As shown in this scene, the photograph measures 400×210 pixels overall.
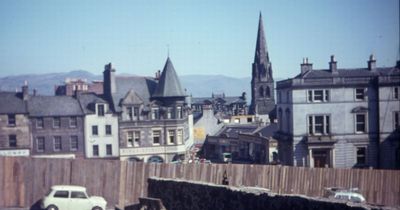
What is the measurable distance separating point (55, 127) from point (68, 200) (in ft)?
66.2

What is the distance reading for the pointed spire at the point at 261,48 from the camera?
78.2 metres

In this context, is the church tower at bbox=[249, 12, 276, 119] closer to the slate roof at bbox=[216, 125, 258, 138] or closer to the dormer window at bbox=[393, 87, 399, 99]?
the slate roof at bbox=[216, 125, 258, 138]

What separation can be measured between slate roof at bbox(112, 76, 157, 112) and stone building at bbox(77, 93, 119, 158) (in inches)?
61.6

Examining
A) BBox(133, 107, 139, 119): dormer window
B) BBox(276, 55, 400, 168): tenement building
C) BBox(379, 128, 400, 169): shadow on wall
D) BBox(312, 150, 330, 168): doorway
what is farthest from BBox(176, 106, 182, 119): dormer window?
BBox(379, 128, 400, 169): shadow on wall

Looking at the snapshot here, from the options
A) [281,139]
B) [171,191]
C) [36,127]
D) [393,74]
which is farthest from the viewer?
[36,127]

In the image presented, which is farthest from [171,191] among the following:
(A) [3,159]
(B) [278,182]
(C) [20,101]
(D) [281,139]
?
(C) [20,101]

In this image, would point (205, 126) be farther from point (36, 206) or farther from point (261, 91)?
point (36, 206)

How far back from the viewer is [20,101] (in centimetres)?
3669

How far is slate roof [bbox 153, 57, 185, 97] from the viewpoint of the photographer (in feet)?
133

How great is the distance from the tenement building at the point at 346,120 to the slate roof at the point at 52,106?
19350 mm

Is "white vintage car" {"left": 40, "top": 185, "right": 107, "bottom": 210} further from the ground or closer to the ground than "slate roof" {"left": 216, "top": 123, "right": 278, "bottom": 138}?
closer to the ground

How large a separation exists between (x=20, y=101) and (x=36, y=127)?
2.80 meters

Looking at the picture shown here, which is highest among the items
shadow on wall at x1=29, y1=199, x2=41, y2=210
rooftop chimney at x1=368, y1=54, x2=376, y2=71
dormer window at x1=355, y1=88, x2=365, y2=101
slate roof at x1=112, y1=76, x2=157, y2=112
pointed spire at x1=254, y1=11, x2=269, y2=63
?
pointed spire at x1=254, y1=11, x2=269, y2=63

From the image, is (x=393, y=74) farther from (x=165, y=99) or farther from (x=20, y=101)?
(x=20, y=101)
